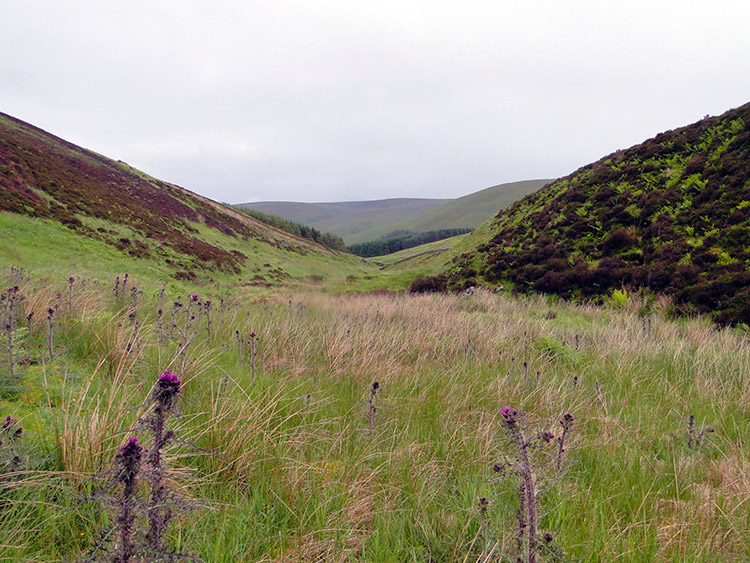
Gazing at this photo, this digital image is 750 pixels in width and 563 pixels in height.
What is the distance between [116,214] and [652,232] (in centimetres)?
3080

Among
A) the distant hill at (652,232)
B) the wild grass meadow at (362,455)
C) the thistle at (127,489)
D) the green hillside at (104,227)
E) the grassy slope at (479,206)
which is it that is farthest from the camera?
the grassy slope at (479,206)

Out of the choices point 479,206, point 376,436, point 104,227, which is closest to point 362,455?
point 376,436

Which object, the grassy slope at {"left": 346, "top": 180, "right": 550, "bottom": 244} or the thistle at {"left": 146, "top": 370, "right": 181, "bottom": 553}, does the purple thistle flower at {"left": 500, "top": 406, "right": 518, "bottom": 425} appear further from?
the grassy slope at {"left": 346, "top": 180, "right": 550, "bottom": 244}

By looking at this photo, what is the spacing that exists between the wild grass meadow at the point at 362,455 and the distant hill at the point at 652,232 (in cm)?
484

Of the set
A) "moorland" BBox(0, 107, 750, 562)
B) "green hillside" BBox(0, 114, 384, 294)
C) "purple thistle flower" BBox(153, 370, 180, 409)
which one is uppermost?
"green hillside" BBox(0, 114, 384, 294)

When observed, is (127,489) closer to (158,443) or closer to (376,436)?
(158,443)

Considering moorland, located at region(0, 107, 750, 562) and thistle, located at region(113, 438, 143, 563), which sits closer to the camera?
thistle, located at region(113, 438, 143, 563)

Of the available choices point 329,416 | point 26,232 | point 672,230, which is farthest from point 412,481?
point 26,232

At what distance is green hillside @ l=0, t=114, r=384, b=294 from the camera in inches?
672

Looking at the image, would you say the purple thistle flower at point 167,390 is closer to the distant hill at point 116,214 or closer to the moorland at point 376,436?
the moorland at point 376,436

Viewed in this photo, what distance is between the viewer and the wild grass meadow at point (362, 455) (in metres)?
1.38

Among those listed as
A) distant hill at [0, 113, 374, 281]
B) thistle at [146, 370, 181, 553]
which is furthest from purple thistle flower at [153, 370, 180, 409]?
distant hill at [0, 113, 374, 281]

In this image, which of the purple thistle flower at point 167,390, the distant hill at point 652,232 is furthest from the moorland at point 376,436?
the distant hill at point 652,232

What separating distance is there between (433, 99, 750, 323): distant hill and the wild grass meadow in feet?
15.9
